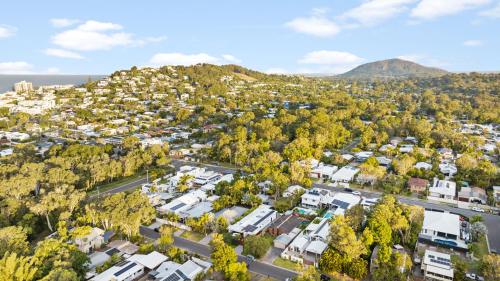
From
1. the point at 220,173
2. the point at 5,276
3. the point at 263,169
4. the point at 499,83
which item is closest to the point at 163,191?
the point at 220,173

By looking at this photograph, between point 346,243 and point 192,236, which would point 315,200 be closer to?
point 346,243

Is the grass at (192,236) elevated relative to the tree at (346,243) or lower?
lower

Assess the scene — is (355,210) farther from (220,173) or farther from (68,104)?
(68,104)

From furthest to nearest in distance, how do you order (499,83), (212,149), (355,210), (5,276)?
(499,83) → (212,149) → (355,210) → (5,276)

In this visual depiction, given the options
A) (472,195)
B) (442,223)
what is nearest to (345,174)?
(472,195)

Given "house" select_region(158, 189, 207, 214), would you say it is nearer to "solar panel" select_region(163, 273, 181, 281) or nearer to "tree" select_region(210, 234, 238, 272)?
"solar panel" select_region(163, 273, 181, 281)

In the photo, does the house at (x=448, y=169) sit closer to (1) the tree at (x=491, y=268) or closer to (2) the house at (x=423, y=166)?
(2) the house at (x=423, y=166)

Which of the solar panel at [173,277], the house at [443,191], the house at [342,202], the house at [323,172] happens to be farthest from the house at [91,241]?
the house at [443,191]

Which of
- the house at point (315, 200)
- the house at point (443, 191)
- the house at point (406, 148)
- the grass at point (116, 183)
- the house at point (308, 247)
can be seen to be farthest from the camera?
the house at point (406, 148)
